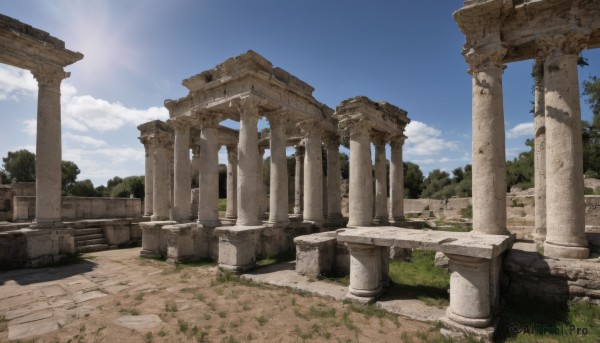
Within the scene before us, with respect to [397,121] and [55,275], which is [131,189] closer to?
[55,275]

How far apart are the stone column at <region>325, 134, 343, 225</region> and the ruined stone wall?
1450 centimetres

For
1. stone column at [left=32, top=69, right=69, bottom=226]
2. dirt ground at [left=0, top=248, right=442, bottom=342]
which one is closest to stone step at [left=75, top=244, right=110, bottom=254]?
stone column at [left=32, top=69, right=69, bottom=226]

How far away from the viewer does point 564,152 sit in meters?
6.74

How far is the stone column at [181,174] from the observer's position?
13.6m

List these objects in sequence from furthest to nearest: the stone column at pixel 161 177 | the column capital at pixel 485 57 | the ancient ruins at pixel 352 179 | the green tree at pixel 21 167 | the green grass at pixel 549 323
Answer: the green tree at pixel 21 167 → the stone column at pixel 161 177 → the column capital at pixel 485 57 → the ancient ruins at pixel 352 179 → the green grass at pixel 549 323

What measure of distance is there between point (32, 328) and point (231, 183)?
13.5 m

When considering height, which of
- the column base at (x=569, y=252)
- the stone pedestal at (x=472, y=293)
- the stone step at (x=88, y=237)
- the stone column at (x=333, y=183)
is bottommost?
the stone step at (x=88, y=237)

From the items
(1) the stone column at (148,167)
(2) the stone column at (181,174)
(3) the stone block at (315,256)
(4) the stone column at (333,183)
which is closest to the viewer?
(3) the stone block at (315,256)

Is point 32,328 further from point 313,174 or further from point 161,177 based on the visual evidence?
point 161,177

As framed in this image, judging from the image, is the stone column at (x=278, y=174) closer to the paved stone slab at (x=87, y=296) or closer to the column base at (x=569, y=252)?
the paved stone slab at (x=87, y=296)

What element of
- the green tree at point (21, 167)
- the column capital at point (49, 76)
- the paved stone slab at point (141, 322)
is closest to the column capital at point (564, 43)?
the paved stone slab at point (141, 322)

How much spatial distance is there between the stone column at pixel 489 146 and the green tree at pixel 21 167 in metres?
59.7

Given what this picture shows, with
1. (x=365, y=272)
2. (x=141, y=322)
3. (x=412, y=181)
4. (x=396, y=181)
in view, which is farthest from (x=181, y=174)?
(x=412, y=181)

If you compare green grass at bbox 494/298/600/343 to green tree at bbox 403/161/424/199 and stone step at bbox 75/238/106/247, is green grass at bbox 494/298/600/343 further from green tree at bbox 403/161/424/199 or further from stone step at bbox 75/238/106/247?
green tree at bbox 403/161/424/199
